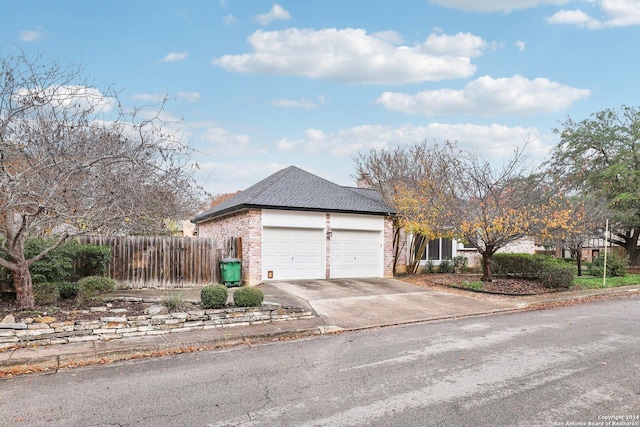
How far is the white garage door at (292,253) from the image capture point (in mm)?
14867

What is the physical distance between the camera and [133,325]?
26.2ft

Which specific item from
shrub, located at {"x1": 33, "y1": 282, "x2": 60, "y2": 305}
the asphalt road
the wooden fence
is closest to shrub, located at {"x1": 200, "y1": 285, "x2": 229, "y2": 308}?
the asphalt road

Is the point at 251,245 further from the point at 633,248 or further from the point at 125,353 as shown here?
the point at 633,248

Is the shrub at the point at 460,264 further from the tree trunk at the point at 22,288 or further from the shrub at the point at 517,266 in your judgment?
the tree trunk at the point at 22,288

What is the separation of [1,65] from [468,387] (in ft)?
31.4

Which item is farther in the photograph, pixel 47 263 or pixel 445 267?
pixel 445 267

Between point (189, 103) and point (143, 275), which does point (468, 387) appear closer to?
point (189, 103)

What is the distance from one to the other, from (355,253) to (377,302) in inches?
184

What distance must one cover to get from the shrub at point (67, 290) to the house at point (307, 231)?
18.3ft

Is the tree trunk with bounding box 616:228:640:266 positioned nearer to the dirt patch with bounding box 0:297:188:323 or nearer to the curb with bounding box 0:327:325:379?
the curb with bounding box 0:327:325:379

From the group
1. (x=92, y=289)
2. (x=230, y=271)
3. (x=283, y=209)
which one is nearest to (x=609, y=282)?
(x=283, y=209)

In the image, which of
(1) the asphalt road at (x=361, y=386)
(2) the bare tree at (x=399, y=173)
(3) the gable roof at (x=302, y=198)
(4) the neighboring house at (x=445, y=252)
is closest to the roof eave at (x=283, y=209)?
(3) the gable roof at (x=302, y=198)

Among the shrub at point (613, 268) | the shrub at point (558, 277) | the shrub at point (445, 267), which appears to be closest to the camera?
the shrub at point (558, 277)

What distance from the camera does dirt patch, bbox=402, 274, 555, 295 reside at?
14.6m
